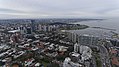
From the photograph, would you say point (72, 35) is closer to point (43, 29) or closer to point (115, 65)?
point (115, 65)

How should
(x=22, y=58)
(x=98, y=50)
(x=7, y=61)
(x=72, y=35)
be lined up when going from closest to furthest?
(x=7, y=61), (x=22, y=58), (x=98, y=50), (x=72, y=35)

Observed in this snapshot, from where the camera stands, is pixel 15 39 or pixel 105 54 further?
pixel 15 39

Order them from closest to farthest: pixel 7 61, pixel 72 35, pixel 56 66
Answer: pixel 56 66
pixel 7 61
pixel 72 35

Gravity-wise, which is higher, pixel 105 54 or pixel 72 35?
pixel 72 35

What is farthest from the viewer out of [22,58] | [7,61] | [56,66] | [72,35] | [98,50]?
[72,35]

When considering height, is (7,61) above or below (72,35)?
below

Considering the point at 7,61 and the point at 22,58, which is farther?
the point at 22,58

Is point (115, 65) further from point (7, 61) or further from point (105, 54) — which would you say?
point (7, 61)

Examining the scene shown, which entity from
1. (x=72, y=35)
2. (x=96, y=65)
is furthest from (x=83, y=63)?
(x=72, y=35)

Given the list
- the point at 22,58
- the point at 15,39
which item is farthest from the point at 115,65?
the point at 15,39
